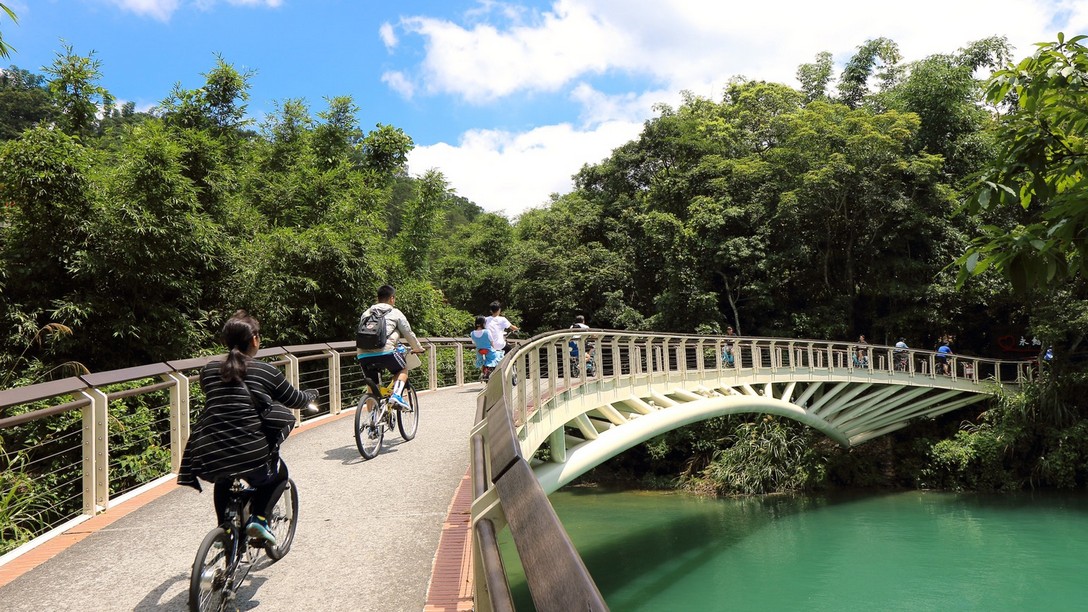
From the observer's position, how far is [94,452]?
195 inches

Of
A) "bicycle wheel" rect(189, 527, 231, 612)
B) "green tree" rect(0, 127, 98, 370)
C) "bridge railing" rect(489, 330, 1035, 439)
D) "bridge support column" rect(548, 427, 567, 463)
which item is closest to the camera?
"bicycle wheel" rect(189, 527, 231, 612)

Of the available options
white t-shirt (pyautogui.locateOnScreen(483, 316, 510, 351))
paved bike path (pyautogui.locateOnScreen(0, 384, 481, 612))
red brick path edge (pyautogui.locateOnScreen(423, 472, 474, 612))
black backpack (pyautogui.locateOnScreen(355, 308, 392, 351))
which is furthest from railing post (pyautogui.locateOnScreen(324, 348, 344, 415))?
red brick path edge (pyautogui.locateOnScreen(423, 472, 474, 612))

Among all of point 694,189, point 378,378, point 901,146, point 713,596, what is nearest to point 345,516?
point 378,378

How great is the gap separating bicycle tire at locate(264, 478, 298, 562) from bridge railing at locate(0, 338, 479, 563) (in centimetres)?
149

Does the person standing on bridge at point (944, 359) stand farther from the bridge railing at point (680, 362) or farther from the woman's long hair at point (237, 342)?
the woman's long hair at point (237, 342)

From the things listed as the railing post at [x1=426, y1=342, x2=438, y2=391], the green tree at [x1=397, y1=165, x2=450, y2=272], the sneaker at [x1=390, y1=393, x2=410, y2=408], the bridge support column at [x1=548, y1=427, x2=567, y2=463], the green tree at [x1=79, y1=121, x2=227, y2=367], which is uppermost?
the green tree at [x1=397, y1=165, x2=450, y2=272]

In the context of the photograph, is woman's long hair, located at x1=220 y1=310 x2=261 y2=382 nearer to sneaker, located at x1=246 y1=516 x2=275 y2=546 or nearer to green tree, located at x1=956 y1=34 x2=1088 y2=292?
sneaker, located at x1=246 y1=516 x2=275 y2=546

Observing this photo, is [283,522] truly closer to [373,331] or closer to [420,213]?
[373,331]

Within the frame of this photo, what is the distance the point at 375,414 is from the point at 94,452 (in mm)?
2289

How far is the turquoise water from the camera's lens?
44.5ft

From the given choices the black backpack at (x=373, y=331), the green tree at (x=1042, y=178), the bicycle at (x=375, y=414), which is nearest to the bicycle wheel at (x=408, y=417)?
the bicycle at (x=375, y=414)

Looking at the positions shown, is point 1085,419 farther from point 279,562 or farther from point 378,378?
point 279,562

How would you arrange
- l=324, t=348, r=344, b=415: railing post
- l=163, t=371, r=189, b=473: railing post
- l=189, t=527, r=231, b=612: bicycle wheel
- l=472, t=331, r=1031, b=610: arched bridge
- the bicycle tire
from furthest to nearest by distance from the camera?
1. l=324, t=348, r=344, b=415: railing post
2. l=163, t=371, r=189, b=473: railing post
3. the bicycle tire
4. l=189, t=527, r=231, b=612: bicycle wheel
5. l=472, t=331, r=1031, b=610: arched bridge

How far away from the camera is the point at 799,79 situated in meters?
33.9
